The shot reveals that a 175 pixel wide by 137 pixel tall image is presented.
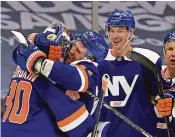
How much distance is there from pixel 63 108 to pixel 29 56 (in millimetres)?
209

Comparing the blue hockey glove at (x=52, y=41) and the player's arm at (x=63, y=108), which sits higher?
the blue hockey glove at (x=52, y=41)

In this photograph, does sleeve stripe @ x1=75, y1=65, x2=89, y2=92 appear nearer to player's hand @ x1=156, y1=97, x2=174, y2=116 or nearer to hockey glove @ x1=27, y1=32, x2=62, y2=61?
hockey glove @ x1=27, y1=32, x2=62, y2=61

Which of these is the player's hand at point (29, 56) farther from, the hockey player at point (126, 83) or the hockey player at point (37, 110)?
the hockey player at point (126, 83)

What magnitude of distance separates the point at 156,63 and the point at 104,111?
12.8 inches

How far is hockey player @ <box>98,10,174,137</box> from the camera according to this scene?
2.22 m

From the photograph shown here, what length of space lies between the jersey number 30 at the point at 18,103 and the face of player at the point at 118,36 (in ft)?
2.12

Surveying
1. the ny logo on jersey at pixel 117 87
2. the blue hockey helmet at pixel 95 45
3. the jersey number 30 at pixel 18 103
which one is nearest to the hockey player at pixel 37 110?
the jersey number 30 at pixel 18 103

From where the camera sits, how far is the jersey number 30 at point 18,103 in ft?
5.47

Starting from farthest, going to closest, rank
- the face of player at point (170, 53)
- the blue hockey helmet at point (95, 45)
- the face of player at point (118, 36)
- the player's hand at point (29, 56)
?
the face of player at point (170, 53)
the face of player at point (118, 36)
the blue hockey helmet at point (95, 45)
the player's hand at point (29, 56)

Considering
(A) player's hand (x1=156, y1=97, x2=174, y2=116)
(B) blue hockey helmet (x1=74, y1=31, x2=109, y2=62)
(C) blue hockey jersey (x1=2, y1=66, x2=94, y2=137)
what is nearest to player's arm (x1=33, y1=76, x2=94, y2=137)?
(C) blue hockey jersey (x1=2, y1=66, x2=94, y2=137)

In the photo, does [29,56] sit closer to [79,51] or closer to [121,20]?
[79,51]

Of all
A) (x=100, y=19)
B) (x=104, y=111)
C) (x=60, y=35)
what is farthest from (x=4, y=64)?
(x=60, y=35)

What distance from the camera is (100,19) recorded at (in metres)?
4.36

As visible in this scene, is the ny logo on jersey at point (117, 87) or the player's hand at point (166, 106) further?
the ny logo on jersey at point (117, 87)
